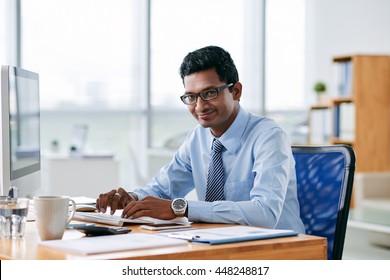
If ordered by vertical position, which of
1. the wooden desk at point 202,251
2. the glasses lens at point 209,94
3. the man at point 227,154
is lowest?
the wooden desk at point 202,251

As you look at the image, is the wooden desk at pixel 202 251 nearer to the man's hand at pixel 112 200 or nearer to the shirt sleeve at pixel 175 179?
the man's hand at pixel 112 200

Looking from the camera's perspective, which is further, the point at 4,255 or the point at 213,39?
the point at 213,39

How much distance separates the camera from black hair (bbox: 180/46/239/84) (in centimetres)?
226

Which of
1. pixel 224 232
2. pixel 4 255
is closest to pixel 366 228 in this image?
pixel 224 232

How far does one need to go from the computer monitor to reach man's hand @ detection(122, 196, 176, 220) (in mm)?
407

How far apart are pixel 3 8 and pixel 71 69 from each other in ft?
2.59

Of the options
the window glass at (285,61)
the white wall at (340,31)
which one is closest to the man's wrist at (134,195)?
the white wall at (340,31)

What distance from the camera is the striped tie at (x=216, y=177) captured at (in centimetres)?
226

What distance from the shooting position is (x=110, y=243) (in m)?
1.52

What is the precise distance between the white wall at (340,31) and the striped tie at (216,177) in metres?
4.45

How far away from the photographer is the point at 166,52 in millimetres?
6891

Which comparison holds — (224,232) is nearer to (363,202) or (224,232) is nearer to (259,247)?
(259,247)
